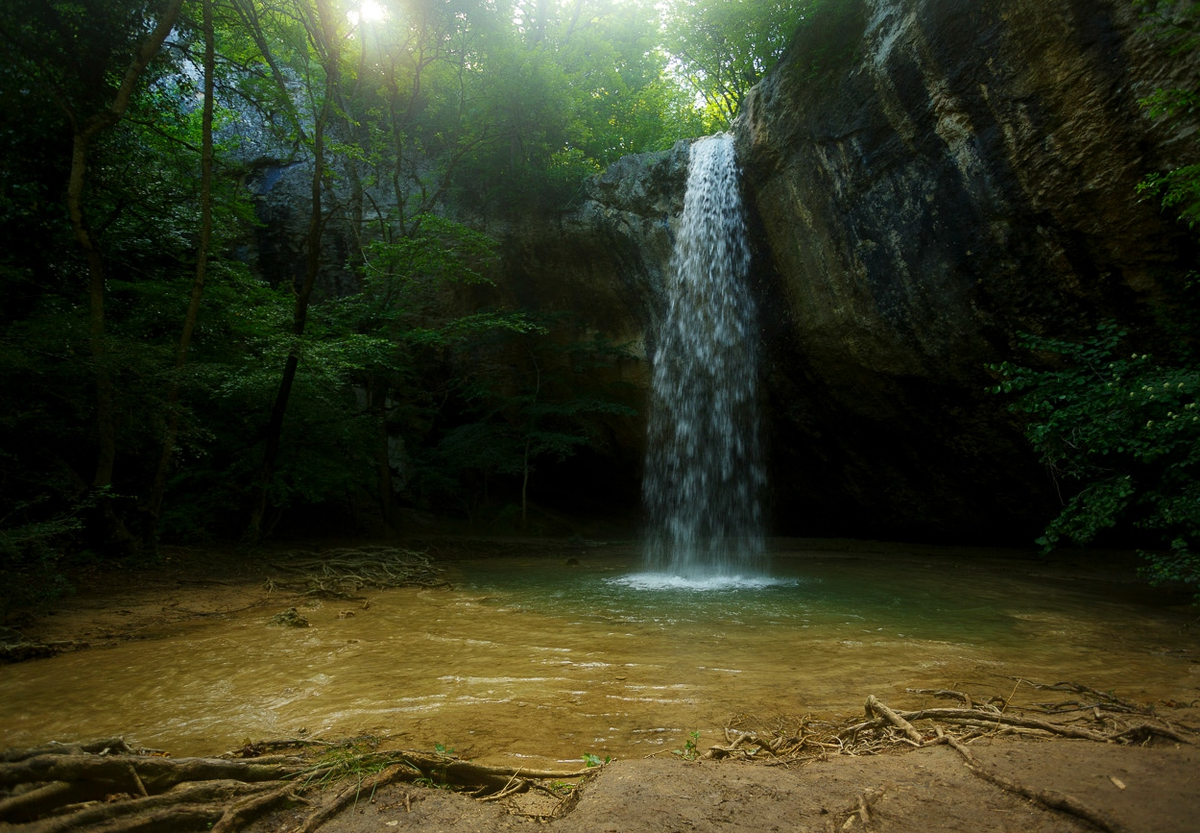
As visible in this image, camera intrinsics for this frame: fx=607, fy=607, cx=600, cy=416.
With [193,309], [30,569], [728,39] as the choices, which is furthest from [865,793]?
[728,39]

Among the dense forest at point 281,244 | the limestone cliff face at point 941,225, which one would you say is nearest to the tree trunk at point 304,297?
the dense forest at point 281,244

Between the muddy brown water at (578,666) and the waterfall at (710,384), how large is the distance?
493 cm

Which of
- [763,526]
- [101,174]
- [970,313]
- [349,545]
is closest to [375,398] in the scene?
[349,545]

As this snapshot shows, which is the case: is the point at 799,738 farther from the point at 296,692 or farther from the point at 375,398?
the point at 375,398

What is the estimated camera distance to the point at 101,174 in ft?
27.9

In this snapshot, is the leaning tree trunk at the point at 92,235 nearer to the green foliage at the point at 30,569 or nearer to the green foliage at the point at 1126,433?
the green foliage at the point at 30,569

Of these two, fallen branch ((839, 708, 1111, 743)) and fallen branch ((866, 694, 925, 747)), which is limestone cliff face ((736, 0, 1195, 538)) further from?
fallen branch ((866, 694, 925, 747))

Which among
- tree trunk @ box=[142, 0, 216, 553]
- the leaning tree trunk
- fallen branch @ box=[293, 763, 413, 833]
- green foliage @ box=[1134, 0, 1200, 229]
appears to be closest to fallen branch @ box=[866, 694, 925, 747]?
fallen branch @ box=[293, 763, 413, 833]

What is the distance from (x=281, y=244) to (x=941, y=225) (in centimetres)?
1637

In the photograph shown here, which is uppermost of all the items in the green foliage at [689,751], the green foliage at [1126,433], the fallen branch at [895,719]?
the green foliage at [1126,433]

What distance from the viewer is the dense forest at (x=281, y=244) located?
7.29m

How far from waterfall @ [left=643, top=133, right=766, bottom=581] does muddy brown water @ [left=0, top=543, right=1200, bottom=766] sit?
4.93 metres

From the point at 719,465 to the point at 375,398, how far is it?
7.86m

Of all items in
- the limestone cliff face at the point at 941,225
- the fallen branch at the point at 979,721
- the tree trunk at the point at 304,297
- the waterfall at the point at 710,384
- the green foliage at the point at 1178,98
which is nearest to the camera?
the fallen branch at the point at 979,721
